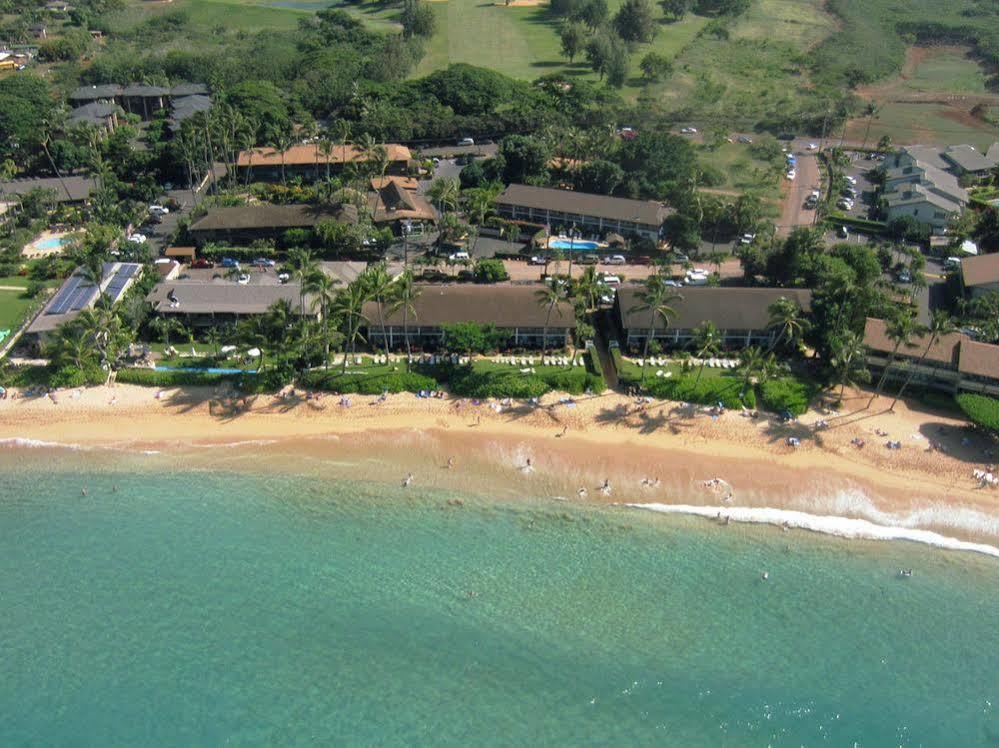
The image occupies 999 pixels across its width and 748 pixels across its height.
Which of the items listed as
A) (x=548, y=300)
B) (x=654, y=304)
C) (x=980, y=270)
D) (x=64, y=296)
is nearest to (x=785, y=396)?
(x=654, y=304)

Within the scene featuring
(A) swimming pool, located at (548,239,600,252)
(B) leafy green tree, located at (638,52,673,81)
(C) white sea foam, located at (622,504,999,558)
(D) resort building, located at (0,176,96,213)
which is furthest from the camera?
(B) leafy green tree, located at (638,52,673,81)

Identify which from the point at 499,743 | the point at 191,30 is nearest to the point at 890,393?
the point at 499,743

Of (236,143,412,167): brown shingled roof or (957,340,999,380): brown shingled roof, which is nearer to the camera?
(957,340,999,380): brown shingled roof

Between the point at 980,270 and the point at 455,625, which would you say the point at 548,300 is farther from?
the point at 980,270

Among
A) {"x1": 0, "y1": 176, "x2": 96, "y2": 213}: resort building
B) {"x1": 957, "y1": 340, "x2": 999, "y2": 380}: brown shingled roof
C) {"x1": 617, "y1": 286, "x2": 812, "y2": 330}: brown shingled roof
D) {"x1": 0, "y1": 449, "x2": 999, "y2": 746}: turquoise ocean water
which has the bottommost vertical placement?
{"x1": 0, "y1": 449, "x2": 999, "y2": 746}: turquoise ocean water

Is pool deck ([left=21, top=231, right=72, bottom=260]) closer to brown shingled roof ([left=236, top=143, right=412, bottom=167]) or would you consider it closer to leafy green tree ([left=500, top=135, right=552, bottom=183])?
brown shingled roof ([left=236, top=143, right=412, bottom=167])

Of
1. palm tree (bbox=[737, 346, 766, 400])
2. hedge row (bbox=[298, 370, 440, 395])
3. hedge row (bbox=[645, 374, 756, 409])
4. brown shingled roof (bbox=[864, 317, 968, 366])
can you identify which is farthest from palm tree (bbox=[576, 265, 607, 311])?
brown shingled roof (bbox=[864, 317, 968, 366])
